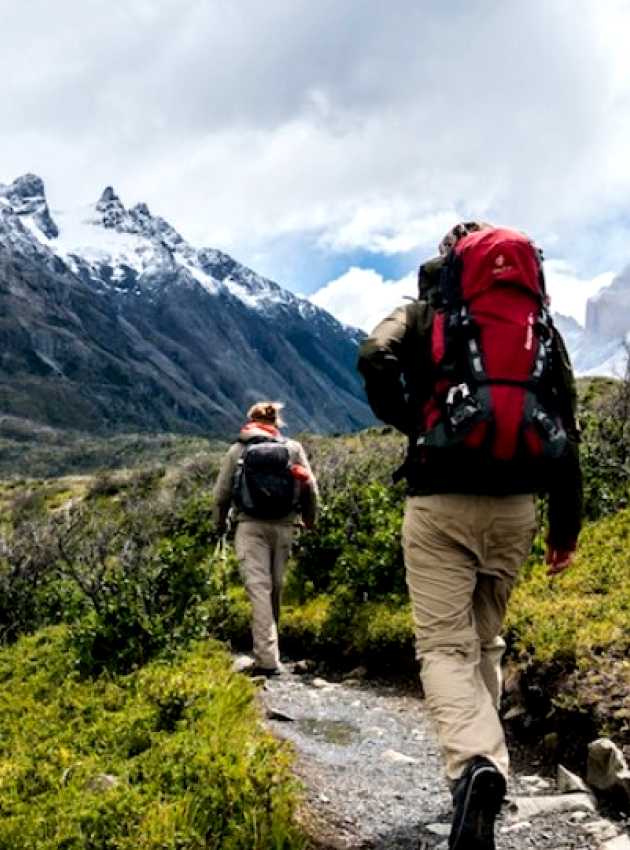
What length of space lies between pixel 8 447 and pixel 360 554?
642 feet

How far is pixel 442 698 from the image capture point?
3.96 m

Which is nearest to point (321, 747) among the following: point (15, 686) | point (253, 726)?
point (253, 726)

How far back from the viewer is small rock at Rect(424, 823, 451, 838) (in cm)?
429

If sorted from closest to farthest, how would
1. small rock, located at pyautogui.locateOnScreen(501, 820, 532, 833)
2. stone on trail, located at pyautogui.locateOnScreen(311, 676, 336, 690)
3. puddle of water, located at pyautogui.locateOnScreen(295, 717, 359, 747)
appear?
small rock, located at pyautogui.locateOnScreen(501, 820, 532, 833) → puddle of water, located at pyautogui.locateOnScreen(295, 717, 359, 747) → stone on trail, located at pyautogui.locateOnScreen(311, 676, 336, 690)

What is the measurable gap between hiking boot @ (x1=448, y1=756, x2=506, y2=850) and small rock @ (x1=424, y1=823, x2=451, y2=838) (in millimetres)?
773

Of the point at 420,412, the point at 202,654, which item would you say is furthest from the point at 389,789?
the point at 420,412

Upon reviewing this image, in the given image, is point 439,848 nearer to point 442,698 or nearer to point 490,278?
point 442,698

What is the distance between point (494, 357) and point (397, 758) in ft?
10.4

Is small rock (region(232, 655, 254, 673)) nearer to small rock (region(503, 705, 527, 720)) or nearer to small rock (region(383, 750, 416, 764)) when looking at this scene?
small rock (region(383, 750, 416, 764))

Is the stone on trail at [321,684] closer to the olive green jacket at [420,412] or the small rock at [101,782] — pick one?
the small rock at [101,782]

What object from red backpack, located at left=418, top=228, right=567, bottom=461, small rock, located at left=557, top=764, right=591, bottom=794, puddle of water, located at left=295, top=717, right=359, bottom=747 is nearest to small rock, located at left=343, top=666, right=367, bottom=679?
puddle of water, located at left=295, top=717, right=359, bottom=747

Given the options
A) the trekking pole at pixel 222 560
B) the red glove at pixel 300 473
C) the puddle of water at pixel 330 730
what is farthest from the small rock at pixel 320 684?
the red glove at pixel 300 473

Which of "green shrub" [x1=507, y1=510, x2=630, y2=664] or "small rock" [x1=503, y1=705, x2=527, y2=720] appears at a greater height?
"green shrub" [x1=507, y1=510, x2=630, y2=664]

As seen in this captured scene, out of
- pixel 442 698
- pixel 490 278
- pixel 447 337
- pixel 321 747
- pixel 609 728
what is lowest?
pixel 321 747
